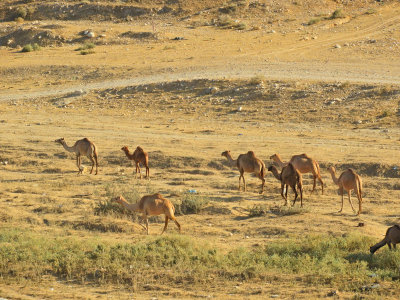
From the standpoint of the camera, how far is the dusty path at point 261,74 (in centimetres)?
3031

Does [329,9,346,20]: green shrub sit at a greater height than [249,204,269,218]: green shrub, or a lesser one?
greater

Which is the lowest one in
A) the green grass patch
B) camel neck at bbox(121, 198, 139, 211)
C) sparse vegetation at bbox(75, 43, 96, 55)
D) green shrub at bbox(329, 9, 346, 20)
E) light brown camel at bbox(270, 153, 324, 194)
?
the green grass patch

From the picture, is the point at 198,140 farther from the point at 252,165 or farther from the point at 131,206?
the point at 131,206

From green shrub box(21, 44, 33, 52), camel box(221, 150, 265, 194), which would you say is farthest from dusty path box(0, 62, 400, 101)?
camel box(221, 150, 265, 194)

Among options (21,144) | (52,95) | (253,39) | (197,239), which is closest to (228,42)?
(253,39)

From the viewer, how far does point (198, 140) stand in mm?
23391

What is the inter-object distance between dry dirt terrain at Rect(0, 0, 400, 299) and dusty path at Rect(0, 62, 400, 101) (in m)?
0.14

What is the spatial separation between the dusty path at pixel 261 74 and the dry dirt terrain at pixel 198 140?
0.14 m

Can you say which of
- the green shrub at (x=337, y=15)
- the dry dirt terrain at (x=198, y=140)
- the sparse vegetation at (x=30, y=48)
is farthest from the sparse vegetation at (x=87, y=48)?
the green shrub at (x=337, y=15)

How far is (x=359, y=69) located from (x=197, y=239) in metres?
20.6

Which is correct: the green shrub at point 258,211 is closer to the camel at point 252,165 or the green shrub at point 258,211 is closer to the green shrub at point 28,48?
the camel at point 252,165

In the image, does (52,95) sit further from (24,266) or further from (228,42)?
(24,266)

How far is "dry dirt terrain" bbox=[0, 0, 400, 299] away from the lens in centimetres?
1156

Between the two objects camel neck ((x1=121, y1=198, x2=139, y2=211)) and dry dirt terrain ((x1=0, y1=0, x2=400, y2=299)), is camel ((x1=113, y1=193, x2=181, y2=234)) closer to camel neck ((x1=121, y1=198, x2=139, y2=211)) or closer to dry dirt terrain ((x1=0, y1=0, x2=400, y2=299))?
camel neck ((x1=121, y1=198, x2=139, y2=211))
